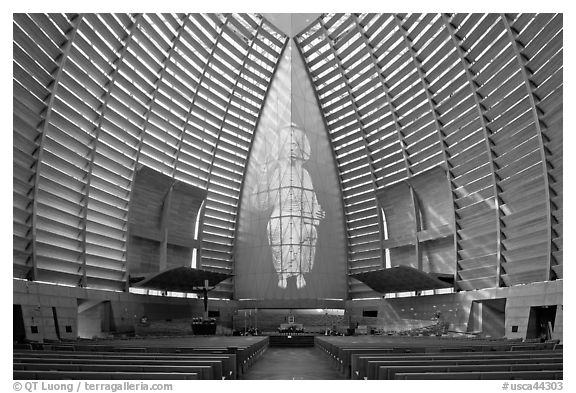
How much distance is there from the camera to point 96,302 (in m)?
35.3

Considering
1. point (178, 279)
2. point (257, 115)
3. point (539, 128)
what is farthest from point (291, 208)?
point (539, 128)

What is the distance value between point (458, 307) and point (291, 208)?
15.5m

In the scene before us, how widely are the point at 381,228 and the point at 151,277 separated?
19.0 meters

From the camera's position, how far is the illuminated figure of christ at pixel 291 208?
4606cm

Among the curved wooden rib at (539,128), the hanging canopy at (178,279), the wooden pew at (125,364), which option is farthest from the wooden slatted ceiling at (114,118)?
the wooden pew at (125,364)

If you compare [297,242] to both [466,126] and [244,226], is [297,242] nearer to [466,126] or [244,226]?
[244,226]

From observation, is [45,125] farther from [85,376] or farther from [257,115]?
[85,376]

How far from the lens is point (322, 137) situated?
1836 inches

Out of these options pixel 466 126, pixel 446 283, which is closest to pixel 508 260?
pixel 446 283

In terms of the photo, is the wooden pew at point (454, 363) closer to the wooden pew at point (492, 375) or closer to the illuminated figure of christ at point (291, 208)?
the wooden pew at point (492, 375)

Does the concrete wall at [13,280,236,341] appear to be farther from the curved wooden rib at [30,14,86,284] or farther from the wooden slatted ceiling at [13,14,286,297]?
the curved wooden rib at [30,14,86,284]
